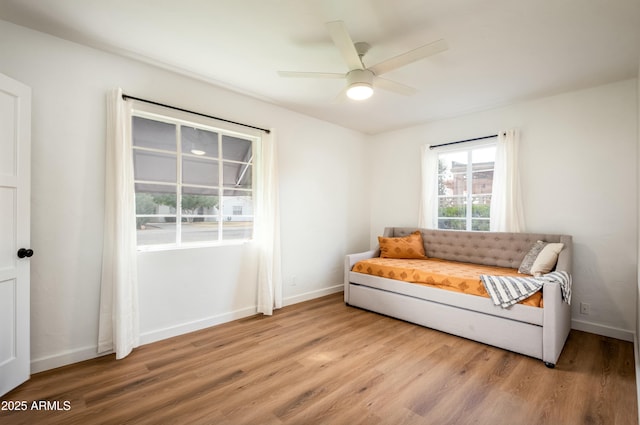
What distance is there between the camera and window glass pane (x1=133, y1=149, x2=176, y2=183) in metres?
2.72

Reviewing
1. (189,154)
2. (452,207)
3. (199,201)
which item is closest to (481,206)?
(452,207)

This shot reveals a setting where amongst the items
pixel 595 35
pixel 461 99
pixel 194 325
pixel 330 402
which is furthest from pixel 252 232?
pixel 595 35

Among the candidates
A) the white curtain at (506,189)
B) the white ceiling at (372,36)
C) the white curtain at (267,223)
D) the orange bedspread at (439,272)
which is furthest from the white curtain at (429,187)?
the white curtain at (267,223)

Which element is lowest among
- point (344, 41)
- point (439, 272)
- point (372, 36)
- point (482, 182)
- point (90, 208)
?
point (439, 272)

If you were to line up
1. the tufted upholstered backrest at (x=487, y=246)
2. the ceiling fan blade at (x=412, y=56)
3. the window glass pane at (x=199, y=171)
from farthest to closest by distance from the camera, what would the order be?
the tufted upholstered backrest at (x=487, y=246), the window glass pane at (x=199, y=171), the ceiling fan blade at (x=412, y=56)

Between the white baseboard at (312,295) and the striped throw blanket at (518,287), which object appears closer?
the striped throw blanket at (518,287)

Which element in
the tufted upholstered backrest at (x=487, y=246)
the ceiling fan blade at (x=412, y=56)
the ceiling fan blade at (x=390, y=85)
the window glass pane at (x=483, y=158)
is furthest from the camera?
the window glass pane at (x=483, y=158)

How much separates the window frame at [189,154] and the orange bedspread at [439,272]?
62.7 inches

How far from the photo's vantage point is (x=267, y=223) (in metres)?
3.43

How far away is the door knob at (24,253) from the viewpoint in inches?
78.2

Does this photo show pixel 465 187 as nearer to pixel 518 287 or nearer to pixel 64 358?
pixel 518 287

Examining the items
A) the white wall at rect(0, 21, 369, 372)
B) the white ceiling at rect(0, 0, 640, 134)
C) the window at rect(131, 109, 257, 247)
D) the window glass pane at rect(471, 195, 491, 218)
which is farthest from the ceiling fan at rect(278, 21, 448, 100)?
the window glass pane at rect(471, 195, 491, 218)

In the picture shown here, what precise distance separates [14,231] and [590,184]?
505cm

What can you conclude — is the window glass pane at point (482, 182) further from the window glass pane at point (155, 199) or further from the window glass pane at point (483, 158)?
the window glass pane at point (155, 199)
